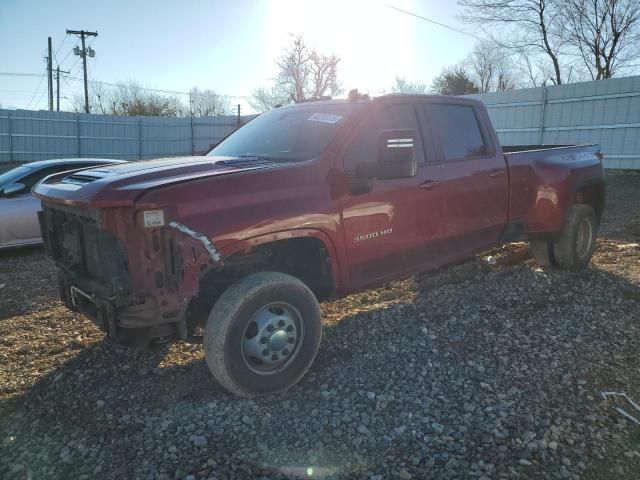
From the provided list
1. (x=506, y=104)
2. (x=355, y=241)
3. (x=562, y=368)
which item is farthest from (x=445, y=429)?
(x=506, y=104)

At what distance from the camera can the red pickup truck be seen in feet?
9.41

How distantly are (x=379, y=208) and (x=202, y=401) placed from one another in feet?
6.08

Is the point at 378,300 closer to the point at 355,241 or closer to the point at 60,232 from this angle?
the point at 355,241

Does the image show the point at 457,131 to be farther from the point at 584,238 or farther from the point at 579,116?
the point at 579,116

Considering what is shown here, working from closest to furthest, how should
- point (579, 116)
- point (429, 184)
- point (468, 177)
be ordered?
point (429, 184), point (468, 177), point (579, 116)

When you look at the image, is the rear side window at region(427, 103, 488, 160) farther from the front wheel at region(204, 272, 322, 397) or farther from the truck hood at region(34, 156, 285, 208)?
the front wheel at region(204, 272, 322, 397)

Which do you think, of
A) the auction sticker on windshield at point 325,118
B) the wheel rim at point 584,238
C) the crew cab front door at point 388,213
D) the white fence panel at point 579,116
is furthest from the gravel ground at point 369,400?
the white fence panel at point 579,116

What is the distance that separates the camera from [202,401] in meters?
3.19

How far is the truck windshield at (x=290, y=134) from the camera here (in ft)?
12.5

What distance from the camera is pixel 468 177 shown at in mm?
4590

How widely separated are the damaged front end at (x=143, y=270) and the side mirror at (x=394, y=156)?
4.28 feet

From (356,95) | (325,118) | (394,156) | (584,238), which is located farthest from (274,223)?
(584,238)

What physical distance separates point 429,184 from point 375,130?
670 mm

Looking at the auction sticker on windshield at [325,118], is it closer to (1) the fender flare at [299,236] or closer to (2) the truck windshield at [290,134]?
(2) the truck windshield at [290,134]
